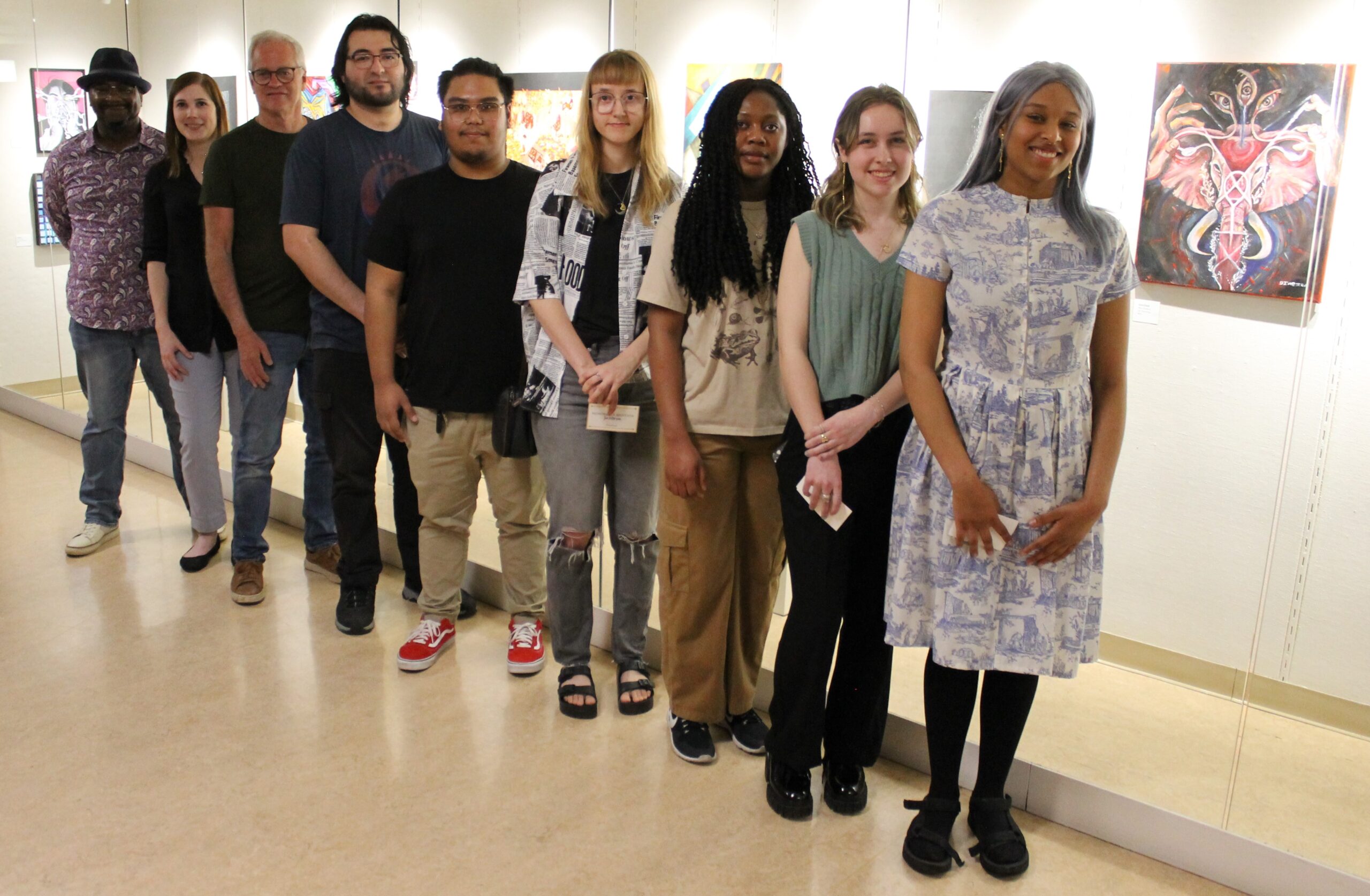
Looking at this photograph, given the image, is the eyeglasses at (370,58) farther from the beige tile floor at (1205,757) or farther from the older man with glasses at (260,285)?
the beige tile floor at (1205,757)

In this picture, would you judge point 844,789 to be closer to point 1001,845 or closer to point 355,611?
point 1001,845

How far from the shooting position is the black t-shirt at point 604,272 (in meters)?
2.85

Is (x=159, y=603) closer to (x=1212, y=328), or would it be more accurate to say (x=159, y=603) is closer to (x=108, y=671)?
(x=108, y=671)

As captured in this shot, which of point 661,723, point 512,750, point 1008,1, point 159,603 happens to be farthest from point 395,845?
point 1008,1

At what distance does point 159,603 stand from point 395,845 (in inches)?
71.6

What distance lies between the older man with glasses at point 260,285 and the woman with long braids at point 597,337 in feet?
3.55

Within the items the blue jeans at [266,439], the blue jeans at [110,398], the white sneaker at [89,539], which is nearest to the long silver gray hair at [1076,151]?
the blue jeans at [266,439]

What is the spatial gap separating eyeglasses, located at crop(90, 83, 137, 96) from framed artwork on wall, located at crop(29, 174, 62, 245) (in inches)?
76.5

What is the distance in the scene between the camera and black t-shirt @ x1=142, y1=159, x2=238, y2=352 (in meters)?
3.90

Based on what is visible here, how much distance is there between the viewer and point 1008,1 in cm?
244

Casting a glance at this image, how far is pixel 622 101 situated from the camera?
2756mm

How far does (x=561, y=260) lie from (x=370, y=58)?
1.04 metres

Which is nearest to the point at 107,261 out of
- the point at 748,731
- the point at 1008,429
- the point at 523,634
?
the point at 523,634

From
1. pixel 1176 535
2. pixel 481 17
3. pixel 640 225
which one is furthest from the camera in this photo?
pixel 481 17
